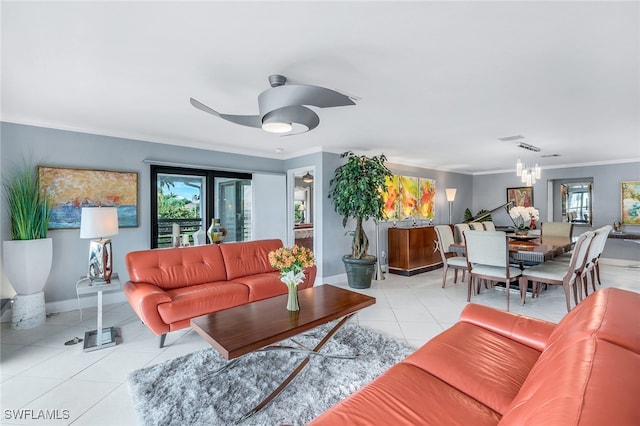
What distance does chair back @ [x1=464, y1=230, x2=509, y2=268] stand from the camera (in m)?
3.64

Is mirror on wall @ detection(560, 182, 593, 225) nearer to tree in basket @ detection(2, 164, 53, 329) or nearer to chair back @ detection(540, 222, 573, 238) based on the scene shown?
chair back @ detection(540, 222, 573, 238)

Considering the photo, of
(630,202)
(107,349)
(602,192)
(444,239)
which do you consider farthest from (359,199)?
(630,202)

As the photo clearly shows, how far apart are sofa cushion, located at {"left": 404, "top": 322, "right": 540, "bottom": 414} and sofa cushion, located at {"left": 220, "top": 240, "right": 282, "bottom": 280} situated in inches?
96.7

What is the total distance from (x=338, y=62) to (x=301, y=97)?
1.32 ft

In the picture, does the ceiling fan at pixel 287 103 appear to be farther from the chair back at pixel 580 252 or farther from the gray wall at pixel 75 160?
the chair back at pixel 580 252

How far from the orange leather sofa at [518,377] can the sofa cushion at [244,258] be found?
2455 millimetres

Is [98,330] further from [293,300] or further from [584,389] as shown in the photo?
[584,389]

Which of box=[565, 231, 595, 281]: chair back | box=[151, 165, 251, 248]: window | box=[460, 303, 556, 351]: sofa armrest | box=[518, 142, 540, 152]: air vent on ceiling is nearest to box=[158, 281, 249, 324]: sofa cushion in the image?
box=[151, 165, 251, 248]: window

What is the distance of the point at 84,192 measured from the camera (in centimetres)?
372

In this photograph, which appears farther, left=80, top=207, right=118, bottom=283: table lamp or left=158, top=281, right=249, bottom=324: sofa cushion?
left=80, top=207, right=118, bottom=283: table lamp

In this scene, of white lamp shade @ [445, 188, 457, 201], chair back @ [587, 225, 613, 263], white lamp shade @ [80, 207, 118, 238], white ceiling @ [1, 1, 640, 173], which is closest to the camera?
white ceiling @ [1, 1, 640, 173]

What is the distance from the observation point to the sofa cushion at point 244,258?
359 cm

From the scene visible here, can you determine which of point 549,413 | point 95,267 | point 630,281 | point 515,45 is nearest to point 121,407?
point 95,267

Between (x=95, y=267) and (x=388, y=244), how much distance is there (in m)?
4.67
